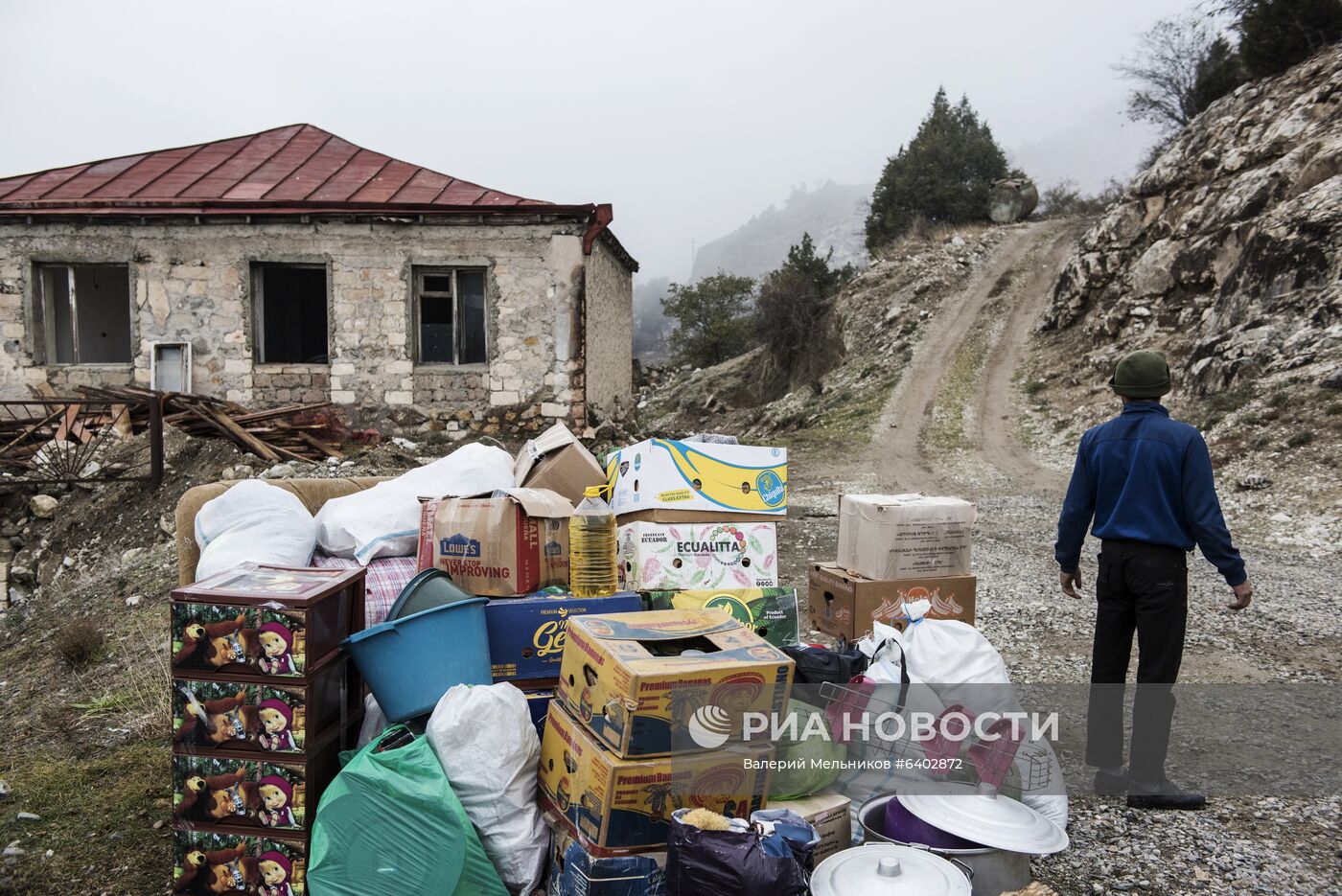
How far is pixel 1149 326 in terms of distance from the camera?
52.6 ft

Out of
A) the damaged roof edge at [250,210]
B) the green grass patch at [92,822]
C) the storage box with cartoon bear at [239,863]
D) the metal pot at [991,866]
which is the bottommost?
the green grass patch at [92,822]

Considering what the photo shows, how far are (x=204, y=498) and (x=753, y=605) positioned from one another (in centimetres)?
283

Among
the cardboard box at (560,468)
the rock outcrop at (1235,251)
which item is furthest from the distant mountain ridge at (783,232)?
the cardboard box at (560,468)

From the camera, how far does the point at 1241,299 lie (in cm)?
1301

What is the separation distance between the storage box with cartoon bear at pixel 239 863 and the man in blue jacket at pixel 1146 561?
2.97m

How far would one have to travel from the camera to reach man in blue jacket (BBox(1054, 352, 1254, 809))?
3119mm

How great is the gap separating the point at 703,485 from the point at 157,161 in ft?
39.0

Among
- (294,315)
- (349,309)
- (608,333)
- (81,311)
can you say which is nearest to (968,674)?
(349,309)

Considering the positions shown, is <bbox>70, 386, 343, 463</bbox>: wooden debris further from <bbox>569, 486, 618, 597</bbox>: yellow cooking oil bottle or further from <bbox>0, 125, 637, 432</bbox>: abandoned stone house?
<bbox>569, 486, 618, 597</bbox>: yellow cooking oil bottle

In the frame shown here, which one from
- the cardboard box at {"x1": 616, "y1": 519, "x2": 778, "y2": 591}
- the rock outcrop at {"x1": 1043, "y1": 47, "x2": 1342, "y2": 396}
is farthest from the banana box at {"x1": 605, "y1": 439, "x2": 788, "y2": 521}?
the rock outcrop at {"x1": 1043, "y1": 47, "x2": 1342, "y2": 396}

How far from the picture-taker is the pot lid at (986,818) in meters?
2.36

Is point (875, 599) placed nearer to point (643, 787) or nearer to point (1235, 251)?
point (643, 787)

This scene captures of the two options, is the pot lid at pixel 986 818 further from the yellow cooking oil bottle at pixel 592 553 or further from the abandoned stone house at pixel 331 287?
the abandoned stone house at pixel 331 287

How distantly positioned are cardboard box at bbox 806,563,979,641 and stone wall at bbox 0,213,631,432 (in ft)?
23.9
